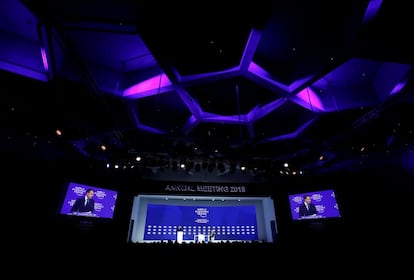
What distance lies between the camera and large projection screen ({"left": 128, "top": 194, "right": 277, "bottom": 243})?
10.0m

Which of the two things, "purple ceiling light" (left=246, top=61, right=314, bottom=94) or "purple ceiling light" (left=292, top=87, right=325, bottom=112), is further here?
"purple ceiling light" (left=292, top=87, right=325, bottom=112)

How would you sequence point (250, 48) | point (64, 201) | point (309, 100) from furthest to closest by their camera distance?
point (64, 201), point (309, 100), point (250, 48)

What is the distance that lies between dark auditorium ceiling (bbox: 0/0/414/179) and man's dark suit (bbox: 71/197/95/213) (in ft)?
6.09

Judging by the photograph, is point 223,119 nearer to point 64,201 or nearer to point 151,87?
point 151,87

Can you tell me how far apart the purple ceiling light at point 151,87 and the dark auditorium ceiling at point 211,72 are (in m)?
0.03

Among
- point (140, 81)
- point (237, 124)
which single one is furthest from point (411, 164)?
point (140, 81)

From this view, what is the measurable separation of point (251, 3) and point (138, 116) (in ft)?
18.1

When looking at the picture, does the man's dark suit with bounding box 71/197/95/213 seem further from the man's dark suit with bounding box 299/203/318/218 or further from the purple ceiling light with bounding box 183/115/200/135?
the man's dark suit with bounding box 299/203/318/218

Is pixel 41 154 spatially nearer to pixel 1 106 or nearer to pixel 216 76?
pixel 1 106

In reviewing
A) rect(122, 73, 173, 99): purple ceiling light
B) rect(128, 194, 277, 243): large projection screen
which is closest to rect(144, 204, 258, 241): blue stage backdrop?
rect(128, 194, 277, 243): large projection screen

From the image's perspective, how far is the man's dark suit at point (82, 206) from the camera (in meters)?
7.48

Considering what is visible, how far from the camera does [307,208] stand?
913cm

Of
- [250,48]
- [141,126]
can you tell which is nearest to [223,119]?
[141,126]

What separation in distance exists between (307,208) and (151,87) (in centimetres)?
856
